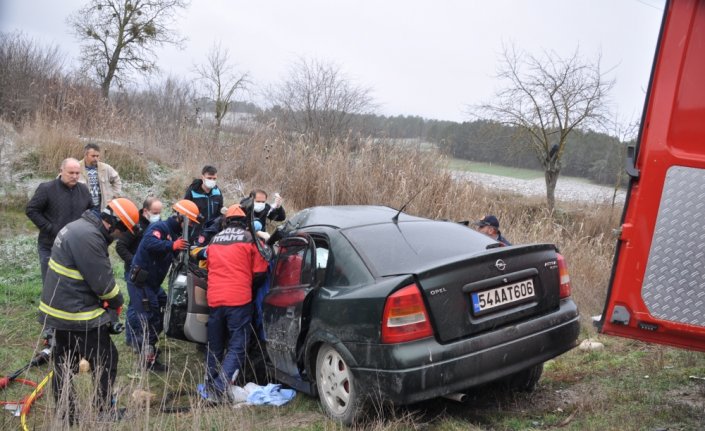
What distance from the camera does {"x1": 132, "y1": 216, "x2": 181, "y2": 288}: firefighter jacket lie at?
5754 mm

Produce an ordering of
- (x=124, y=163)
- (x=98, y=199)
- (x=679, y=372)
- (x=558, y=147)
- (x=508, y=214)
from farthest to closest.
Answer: (x=558, y=147)
(x=124, y=163)
(x=508, y=214)
(x=98, y=199)
(x=679, y=372)

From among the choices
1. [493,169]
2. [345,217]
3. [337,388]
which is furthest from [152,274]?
[493,169]

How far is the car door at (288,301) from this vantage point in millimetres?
4395

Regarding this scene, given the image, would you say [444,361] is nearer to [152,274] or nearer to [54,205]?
[152,274]

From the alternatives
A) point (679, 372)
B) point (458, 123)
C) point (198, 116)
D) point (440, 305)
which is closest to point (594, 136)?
point (458, 123)

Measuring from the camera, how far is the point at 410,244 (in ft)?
14.0

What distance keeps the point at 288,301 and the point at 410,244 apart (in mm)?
1061

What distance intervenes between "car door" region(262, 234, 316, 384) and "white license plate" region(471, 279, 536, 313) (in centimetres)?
125

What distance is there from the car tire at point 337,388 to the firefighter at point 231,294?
986 millimetres

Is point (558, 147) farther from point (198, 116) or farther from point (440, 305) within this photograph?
point (440, 305)

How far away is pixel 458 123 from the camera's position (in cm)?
2284

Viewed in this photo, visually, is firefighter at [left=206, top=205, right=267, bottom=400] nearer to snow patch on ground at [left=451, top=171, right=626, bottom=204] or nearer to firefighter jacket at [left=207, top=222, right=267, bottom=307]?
firefighter jacket at [left=207, top=222, right=267, bottom=307]

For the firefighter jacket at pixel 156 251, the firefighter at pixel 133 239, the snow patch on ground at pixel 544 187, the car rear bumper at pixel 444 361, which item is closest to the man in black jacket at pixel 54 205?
the firefighter at pixel 133 239

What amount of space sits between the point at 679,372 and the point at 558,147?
19.2 metres
